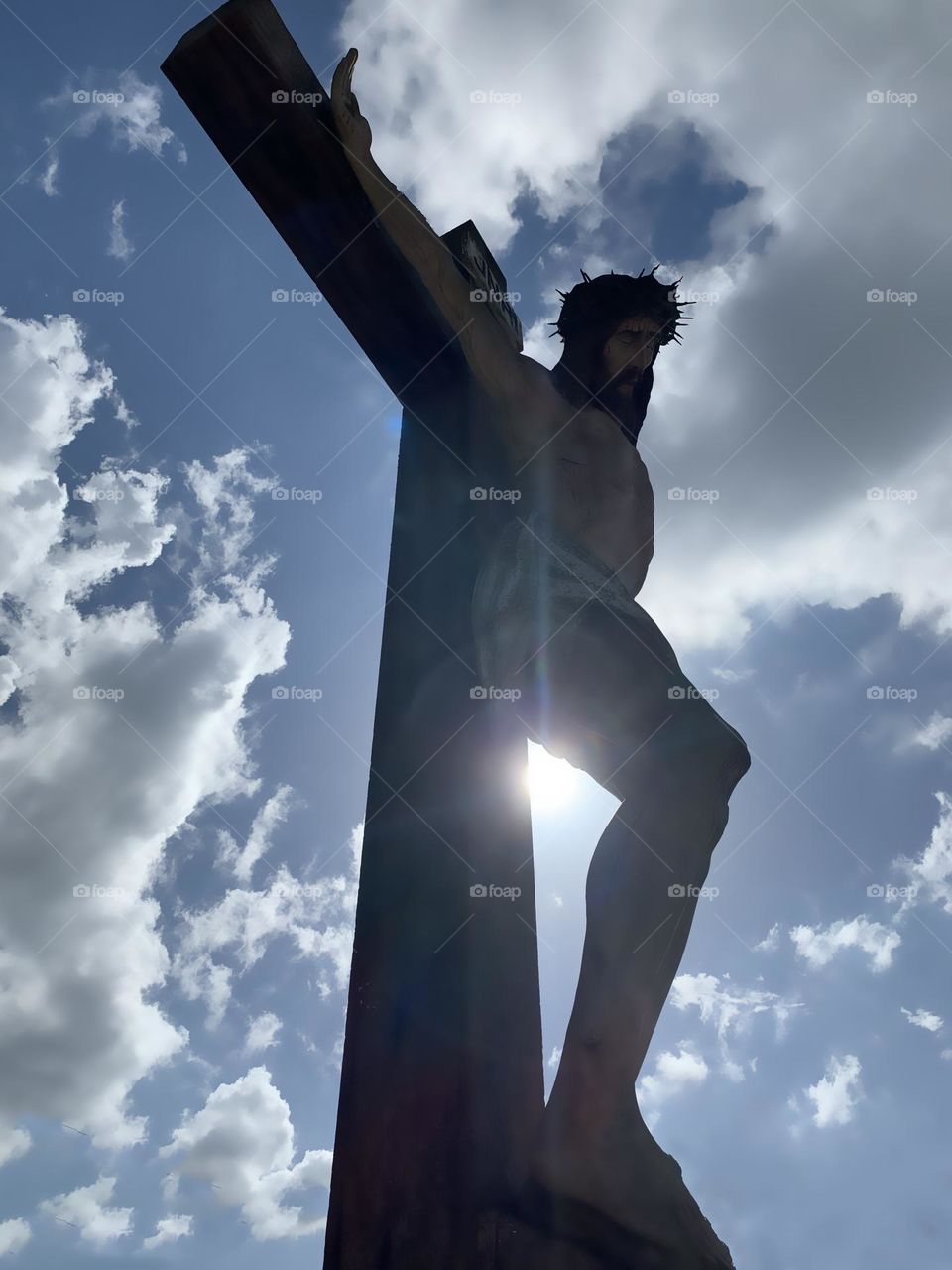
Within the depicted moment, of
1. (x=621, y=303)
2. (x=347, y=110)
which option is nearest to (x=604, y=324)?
(x=621, y=303)

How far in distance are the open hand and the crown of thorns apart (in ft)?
3.97

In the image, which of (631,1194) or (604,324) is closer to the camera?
(631,1194)

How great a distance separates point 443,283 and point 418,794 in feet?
6.85

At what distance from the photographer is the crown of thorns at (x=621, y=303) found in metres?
4.82

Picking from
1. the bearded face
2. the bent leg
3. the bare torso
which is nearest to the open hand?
the bare torso

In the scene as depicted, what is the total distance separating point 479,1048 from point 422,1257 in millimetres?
550

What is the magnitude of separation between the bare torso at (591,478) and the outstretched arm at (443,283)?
0.14 ft

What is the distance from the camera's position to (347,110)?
4227mm

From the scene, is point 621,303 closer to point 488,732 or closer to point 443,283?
point 443,283

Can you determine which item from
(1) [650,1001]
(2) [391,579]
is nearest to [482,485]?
(2) [391,579]

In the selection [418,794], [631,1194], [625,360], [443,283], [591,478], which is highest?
[625,360]

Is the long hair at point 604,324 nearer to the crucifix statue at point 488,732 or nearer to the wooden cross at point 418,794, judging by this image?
the crucifix statue at point 488,732

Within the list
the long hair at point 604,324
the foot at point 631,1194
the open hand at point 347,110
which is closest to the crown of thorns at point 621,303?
the long hair at point 604,324

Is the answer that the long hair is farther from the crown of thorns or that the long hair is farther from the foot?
the foot
